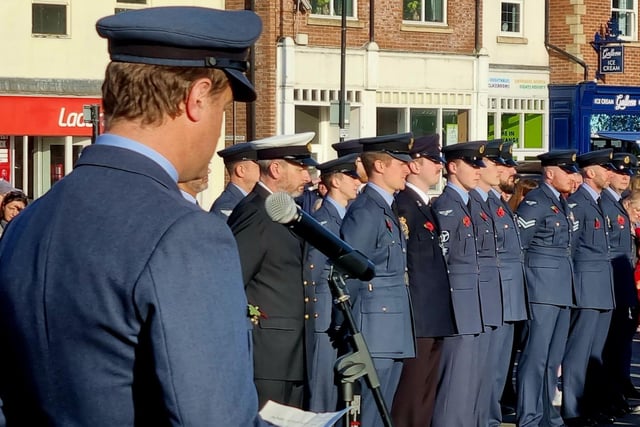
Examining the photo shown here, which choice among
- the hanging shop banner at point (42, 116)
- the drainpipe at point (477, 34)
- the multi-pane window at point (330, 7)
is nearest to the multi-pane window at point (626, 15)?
the drainpipe at point (477, 34)

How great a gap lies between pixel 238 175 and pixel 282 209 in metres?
5.32

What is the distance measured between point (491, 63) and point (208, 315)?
105 ft

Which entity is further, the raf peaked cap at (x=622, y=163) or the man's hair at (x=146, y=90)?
the raf peaked cap at (x=622, y=163)

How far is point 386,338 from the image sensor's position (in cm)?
826

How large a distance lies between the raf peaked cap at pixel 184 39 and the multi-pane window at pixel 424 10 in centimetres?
2974

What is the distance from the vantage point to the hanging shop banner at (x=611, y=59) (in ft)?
114

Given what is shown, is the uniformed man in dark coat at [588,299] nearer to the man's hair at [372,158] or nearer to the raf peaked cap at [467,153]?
the raf peaked cap at [467,153]

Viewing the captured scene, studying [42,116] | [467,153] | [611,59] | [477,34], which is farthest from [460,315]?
[611,59]

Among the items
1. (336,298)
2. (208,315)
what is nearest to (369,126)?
(336,298)

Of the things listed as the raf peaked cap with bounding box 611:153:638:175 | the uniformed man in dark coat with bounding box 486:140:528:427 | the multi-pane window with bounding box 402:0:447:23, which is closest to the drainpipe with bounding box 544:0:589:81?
the multi-pane window with bounding box 402:0:447:23

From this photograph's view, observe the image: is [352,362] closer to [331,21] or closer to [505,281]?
[505,281]

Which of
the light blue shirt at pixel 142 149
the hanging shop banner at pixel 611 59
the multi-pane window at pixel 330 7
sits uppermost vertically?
the multi-pane window at pixel 330 7

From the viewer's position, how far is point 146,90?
257 centimetres

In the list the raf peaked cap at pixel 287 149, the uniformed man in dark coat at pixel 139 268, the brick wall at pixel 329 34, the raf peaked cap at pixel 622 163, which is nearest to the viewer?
the uniformed man in dark coat at pixel 139 268
